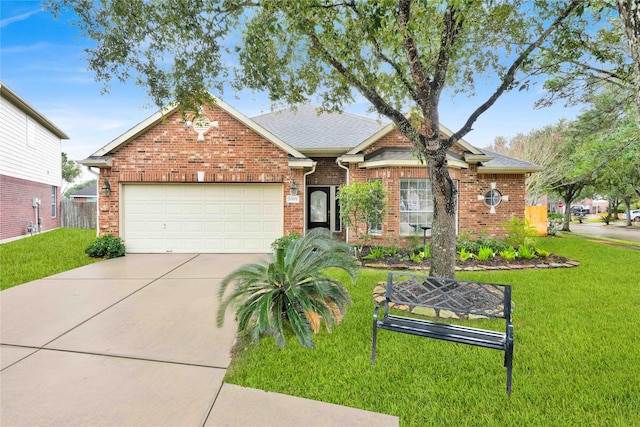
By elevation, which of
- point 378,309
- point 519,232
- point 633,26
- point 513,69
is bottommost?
point 378,309

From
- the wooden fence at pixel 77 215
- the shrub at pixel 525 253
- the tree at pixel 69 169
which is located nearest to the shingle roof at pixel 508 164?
the shrub at pixel 525 253

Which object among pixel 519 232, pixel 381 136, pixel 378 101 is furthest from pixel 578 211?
pixel 378 101

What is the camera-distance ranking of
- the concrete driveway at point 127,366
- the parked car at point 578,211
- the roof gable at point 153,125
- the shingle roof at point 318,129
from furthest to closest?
the parked car at point 578,211 < the shingle roof at point 318,129 < the roof gable at point 153,125 < the concrete driveway at point 127,366

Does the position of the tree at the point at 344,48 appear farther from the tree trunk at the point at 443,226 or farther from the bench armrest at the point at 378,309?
the bench armrest at the point at 378,309

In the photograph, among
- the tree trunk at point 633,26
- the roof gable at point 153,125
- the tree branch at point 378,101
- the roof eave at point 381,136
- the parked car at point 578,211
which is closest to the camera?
the tree trunk at point 633,26

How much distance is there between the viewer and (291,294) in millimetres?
3742

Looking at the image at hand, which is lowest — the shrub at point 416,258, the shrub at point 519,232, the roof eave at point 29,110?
the shrub at point 416,258

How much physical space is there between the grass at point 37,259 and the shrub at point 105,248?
0.22 meters

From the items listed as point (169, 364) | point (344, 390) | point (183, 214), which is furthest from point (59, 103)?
point (344, 390)

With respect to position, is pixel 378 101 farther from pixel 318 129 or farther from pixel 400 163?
pixel 318 129

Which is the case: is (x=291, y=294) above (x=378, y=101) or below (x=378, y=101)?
below

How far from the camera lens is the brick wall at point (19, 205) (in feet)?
41.9

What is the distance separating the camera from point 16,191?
13.7 meters

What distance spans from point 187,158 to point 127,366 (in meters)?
7.73
